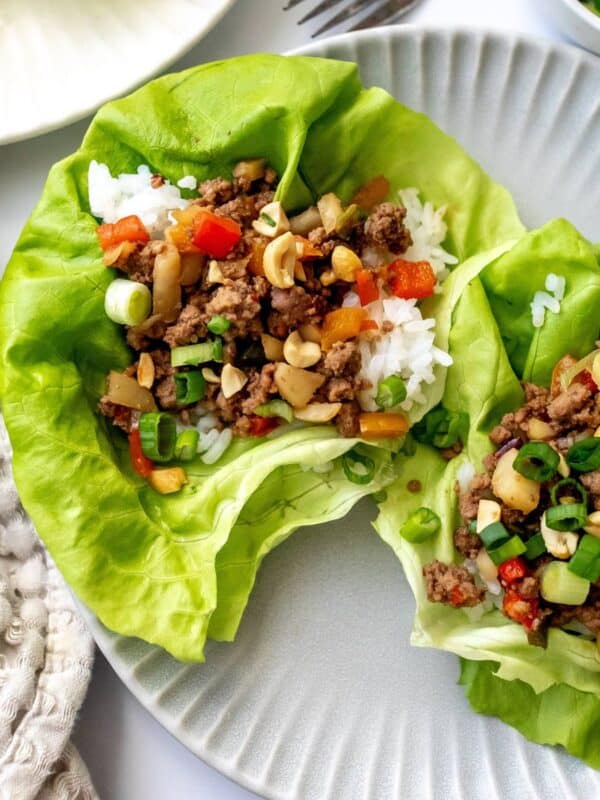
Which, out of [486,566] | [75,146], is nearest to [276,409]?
[486,566]

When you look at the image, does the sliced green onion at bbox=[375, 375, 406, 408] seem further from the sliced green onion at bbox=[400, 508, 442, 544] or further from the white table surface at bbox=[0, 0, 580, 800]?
the white table surface at bbox=[0, 0, 580, 800]

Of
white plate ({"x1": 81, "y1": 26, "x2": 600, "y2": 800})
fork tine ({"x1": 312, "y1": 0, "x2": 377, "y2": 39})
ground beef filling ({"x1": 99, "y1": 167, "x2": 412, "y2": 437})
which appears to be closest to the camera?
ground beef filling ({"x1": 99, "y1": 167, "x2": 412, "y2": 437})

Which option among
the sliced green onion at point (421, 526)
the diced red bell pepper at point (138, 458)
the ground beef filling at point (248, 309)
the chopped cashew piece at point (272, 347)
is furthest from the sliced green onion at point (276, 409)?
the sliced green onion at point (421, 526)

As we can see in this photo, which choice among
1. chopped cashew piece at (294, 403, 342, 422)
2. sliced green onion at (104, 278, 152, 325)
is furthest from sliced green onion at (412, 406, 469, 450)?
sliced green onion at (104, 278, 152, 325)

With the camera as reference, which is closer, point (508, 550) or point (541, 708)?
point (508, 550)

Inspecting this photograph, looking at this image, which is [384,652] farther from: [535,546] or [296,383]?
[296,383]

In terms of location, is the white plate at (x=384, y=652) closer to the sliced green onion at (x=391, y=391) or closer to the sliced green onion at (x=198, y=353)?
the sliced green onion at (x=391, y=391)

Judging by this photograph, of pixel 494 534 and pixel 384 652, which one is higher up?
pixel 494 534
